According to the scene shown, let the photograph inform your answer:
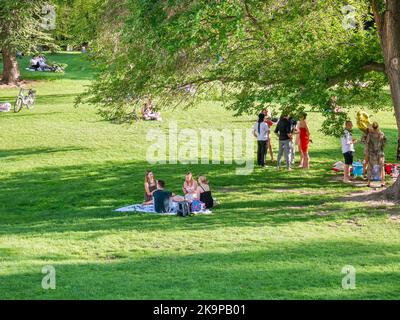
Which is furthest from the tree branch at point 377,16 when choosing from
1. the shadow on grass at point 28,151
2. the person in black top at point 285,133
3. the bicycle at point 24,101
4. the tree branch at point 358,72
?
the bicycle at point 24,101

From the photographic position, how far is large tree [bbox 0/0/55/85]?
42406 mm

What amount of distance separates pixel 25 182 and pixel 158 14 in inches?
327

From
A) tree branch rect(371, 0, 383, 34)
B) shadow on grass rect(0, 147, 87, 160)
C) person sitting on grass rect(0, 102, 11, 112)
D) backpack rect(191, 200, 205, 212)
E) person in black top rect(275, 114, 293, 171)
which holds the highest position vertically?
tree branch rect(371, 0, 383, 34)

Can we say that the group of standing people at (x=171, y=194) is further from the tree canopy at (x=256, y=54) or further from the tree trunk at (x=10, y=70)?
the tree trunk at (x=10, y=70)

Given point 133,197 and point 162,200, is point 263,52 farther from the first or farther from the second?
point 133,197

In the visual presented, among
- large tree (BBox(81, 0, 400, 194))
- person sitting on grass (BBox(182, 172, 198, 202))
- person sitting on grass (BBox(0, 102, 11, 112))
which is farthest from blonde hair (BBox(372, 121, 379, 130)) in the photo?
person sitting on grass (BBox(0, 102, 11, 112))

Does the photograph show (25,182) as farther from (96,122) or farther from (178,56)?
(96,122)

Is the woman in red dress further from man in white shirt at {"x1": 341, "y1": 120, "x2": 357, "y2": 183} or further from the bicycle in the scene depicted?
the bicycle

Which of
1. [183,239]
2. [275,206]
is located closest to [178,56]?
[275,206]

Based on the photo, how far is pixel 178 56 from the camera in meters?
21.1

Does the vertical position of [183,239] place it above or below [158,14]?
below

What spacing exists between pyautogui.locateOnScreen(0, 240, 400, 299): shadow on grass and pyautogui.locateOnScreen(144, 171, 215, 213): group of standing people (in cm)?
430
